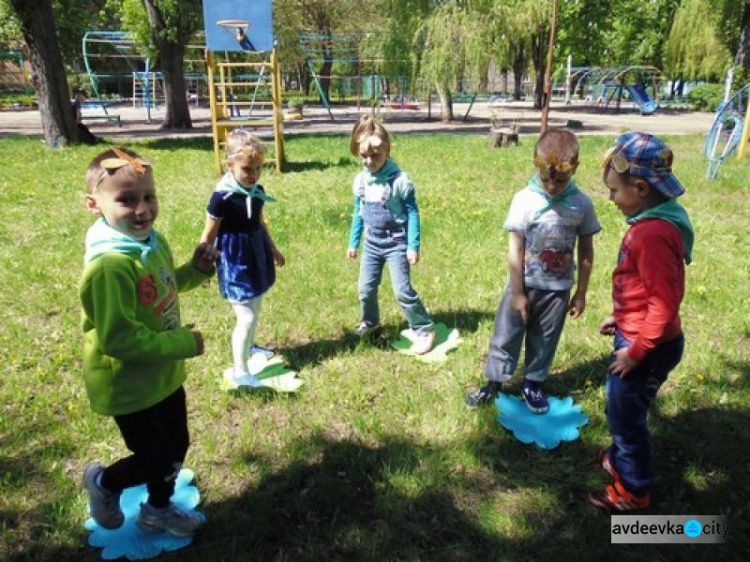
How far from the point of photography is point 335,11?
36.1 m

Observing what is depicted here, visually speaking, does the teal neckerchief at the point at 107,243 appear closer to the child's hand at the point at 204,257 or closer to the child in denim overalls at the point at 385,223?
the child's hand at the point at 204,257

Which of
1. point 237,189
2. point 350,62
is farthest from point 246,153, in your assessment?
point 350,62

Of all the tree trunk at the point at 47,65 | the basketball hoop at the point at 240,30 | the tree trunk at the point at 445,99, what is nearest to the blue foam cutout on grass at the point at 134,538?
the basketball hoop at the point at 240,30

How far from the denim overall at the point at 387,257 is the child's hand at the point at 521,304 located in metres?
1.02

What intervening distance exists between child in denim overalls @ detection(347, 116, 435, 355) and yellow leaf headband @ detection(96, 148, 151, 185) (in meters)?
1.95

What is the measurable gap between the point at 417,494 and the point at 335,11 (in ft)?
125

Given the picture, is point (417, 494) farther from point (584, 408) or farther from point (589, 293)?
point (589, 293)

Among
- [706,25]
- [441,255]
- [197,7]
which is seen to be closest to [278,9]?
[197,7]

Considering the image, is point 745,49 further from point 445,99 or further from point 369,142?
point 369,142

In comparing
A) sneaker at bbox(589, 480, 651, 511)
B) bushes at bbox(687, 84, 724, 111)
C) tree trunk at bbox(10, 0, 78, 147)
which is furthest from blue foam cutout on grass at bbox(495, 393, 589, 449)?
bushes at bbox(687, 84, 724, 111)

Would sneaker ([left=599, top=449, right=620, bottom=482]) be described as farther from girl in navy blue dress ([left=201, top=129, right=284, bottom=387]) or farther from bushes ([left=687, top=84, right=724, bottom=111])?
bushes ([left=687, top=84, right=724, bottom=111])

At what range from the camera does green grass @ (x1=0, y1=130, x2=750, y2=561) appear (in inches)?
101

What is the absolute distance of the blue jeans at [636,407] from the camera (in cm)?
247

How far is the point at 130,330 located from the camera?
1.99 metres
